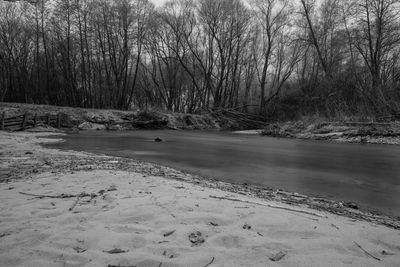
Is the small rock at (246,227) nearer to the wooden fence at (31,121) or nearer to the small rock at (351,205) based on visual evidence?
the small rock at (351,205)

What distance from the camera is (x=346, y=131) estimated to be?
661 inches

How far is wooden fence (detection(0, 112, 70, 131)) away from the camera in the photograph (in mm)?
18969

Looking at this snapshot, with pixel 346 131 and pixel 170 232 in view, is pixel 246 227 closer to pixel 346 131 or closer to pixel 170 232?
pixel 170 232

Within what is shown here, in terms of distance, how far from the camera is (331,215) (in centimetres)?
381

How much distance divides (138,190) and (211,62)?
3504 cm

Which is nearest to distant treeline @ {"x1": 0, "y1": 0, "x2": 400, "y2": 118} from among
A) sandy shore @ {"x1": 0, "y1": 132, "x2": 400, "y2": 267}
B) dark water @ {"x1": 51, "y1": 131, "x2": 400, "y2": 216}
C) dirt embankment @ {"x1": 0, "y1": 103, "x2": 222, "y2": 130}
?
dirt embankment @ {"x1": 0, "y1": 103, "x2": 222, "y2": 130}

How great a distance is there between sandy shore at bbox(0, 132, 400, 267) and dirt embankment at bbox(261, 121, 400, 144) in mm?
13716

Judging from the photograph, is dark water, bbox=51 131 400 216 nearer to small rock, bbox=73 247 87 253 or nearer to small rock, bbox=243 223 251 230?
small rock, bbox=243 223 251 230

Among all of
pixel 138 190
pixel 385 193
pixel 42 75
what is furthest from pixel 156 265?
pixel 42 75

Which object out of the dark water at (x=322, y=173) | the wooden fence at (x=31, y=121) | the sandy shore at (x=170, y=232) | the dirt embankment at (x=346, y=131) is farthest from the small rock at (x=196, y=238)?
the wooden fence at (x=31, y=121)

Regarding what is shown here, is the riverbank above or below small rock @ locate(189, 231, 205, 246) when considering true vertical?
above

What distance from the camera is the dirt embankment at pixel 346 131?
48.9ft

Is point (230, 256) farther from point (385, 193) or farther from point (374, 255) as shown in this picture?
point (385, 193)

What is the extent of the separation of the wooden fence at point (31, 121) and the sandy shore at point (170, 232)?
17.6 metres
